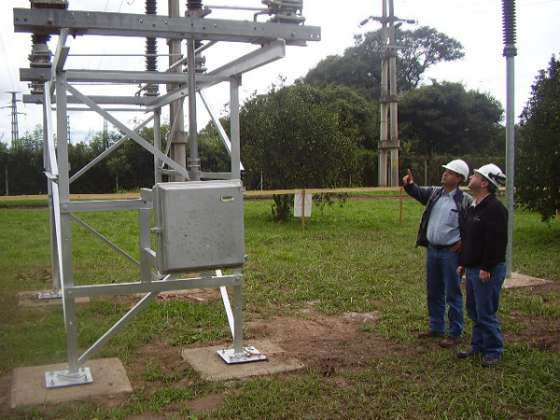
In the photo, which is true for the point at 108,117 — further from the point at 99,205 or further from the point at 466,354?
the point at 466,354

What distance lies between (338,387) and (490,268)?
1.61 m

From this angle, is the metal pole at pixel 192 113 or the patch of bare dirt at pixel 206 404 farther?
the metal pole at pixel 192 113

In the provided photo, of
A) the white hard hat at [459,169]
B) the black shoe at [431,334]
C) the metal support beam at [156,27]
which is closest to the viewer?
the metal support beam at [156,27]

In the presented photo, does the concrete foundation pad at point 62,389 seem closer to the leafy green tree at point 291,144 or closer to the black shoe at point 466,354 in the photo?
the black shoe at point 466,354

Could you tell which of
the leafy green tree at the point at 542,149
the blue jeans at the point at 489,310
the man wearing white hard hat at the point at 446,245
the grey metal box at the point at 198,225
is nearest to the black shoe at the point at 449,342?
the man wearing white hard hat at the point at 446,245

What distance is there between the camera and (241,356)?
5562 millimetres

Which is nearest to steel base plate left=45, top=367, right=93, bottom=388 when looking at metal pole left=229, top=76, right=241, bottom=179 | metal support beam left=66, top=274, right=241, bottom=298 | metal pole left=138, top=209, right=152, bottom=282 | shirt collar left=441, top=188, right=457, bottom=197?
metal support beam left=66, top=274, right=241, bottom=298

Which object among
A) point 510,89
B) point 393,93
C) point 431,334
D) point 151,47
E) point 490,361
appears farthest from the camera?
point 393,93

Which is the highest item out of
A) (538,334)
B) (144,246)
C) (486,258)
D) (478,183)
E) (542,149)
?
(542,149)

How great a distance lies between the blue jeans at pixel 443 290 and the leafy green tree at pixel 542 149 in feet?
22.3

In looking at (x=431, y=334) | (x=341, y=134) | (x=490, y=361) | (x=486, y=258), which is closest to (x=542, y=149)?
(x=341, y=134)

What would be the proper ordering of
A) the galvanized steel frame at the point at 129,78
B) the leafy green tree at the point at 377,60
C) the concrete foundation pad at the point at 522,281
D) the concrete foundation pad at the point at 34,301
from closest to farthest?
the galvanized steel frame at the point at 129,78, the concrete foundation pad at the point at 34,301, the concrete foundation pad at the point at 522,281, the leafy green tree at the point at 377,60

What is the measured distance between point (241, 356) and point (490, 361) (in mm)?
2018

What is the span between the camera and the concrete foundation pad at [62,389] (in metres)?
4.68
